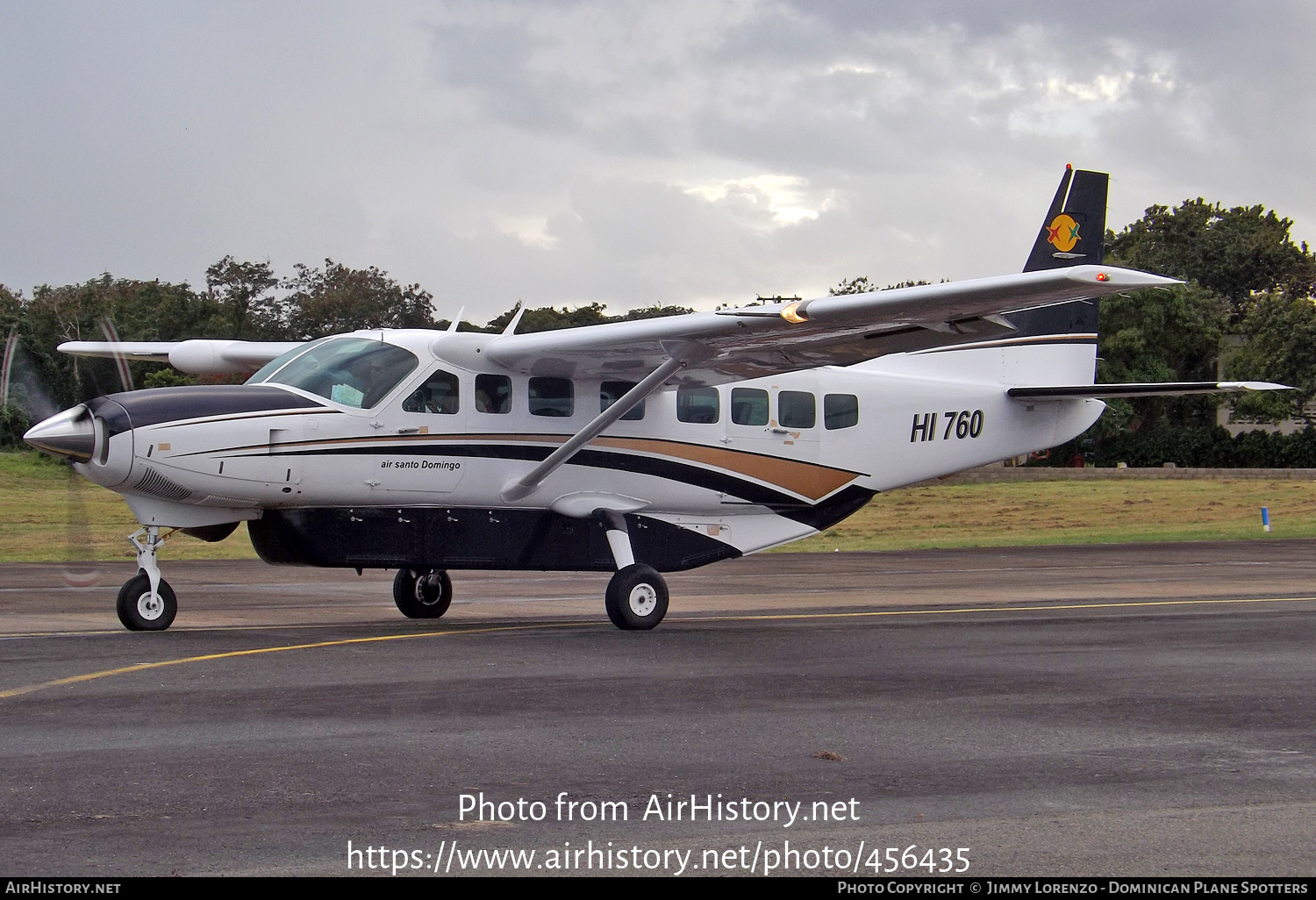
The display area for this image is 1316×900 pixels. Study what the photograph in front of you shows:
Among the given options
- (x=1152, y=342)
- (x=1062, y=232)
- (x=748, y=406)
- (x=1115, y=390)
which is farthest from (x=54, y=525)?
(x=1152, y=342)

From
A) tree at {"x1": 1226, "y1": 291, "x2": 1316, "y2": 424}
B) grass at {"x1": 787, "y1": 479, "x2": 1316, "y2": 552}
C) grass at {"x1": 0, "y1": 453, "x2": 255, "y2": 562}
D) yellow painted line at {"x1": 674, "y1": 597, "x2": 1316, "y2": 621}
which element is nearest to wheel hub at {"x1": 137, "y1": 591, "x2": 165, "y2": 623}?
yellow painted line at {"x1": 674, "y1": 597, "x2": 1316, "y2": 621}

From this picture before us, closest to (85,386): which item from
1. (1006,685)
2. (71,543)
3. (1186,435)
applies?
(71,543)

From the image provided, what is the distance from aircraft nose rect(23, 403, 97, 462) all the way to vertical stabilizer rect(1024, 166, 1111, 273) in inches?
451

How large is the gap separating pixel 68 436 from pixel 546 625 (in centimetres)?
514

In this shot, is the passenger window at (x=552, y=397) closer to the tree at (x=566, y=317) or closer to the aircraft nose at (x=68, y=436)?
the aircraft nose at (x=68, y=436)

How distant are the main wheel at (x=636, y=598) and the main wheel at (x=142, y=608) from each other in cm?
426

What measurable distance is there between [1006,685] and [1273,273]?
8601 centimetres

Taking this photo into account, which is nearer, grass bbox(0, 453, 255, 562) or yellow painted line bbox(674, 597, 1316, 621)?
yellow painted line bbox(674, 597, 1316, 621)

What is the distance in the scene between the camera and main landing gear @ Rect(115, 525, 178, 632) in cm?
1267

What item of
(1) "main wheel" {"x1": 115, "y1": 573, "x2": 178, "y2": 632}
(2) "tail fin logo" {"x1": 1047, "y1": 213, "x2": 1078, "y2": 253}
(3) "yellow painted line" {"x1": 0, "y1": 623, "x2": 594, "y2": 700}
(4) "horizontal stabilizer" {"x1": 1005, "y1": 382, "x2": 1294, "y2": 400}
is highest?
(2) "tail fin logo" {"x1": 1047, "y1": 213, "x2": 1078, "y2": 253}

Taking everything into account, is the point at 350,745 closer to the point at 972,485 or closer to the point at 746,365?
the point at 746,365

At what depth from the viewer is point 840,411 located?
53.7 feet

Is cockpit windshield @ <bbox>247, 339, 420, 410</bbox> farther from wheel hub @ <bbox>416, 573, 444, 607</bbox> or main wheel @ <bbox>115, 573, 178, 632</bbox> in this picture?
wheel hub @ <bbox>416, 573, 444, 607</bbox>

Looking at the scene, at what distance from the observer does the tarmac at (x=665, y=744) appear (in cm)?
533
